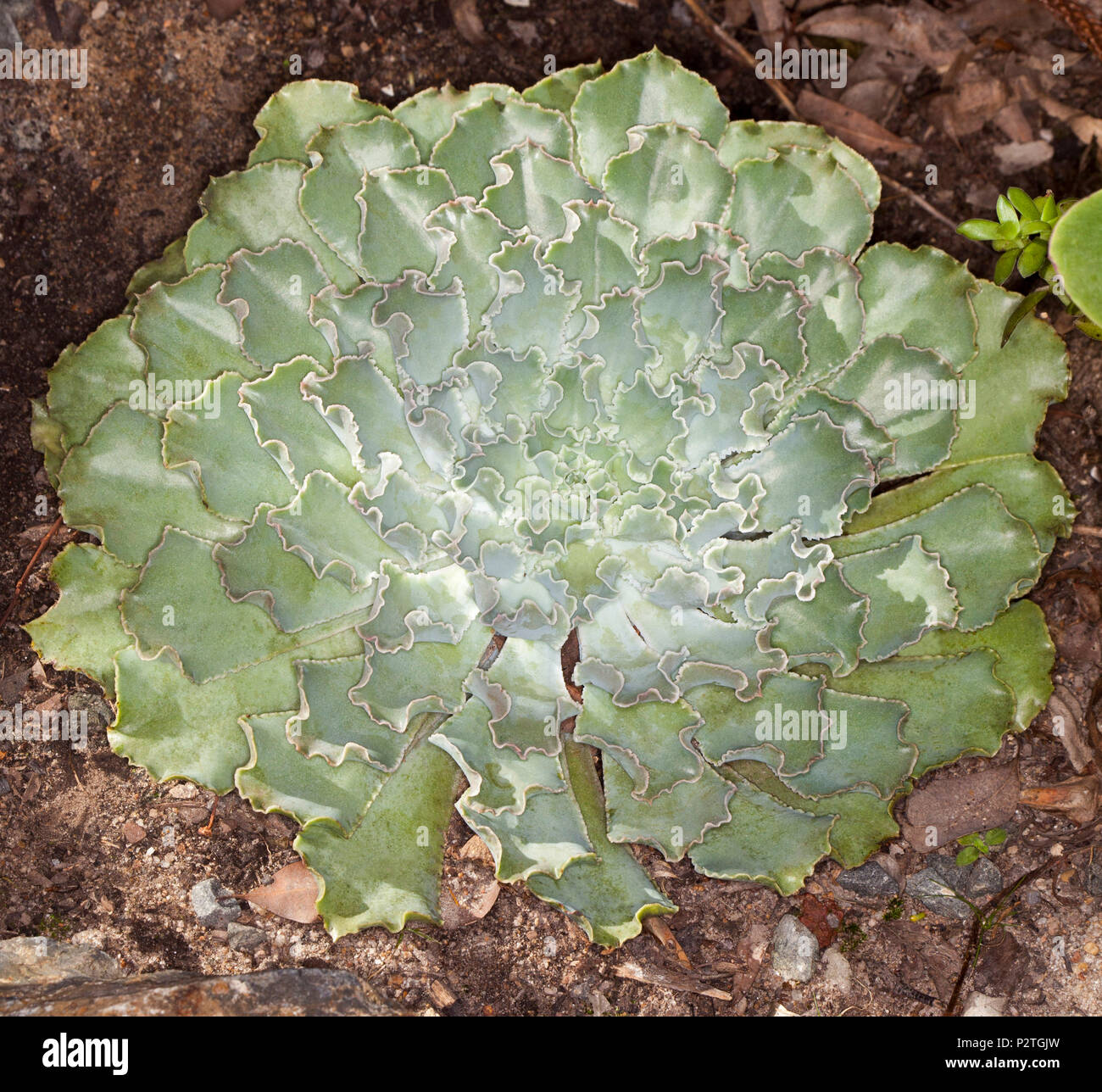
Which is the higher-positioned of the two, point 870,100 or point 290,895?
point 870,100

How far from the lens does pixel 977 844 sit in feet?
7.76

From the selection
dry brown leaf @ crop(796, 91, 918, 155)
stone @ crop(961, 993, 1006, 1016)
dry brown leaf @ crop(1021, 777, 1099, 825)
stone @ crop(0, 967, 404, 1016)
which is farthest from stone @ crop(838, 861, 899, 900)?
dry brown leaf @ crop(796, 91, 918, 155)

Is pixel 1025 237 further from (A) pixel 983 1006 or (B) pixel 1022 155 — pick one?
(A) pixel 983 1006

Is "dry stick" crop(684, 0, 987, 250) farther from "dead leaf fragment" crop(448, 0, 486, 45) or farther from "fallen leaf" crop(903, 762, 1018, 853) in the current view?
"fallen leaf" crop(903, 762, 1018, 853)

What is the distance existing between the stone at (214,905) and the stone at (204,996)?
11cm

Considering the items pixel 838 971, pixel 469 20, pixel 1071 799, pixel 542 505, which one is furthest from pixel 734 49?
pixel 838 971

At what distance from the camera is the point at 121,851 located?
91.0 inches

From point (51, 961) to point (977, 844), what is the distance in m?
2.05

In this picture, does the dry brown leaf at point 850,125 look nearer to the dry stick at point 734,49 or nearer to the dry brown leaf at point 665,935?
the dry stick at point 734,49

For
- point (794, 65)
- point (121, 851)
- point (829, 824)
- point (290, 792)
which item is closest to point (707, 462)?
point (829, 824)

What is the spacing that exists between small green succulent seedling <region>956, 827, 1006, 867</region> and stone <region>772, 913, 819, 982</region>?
0.39 meters

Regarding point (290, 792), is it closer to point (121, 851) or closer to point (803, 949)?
point (121, 851)

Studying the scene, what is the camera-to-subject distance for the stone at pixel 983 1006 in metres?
2.24

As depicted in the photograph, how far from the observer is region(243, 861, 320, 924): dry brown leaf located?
2266 mm
